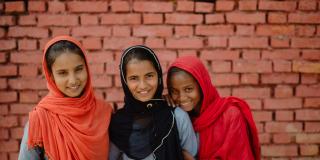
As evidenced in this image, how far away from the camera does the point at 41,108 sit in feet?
7.06

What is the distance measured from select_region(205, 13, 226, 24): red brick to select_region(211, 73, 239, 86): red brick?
445 millimetres

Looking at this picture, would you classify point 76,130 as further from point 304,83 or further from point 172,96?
point 304,83

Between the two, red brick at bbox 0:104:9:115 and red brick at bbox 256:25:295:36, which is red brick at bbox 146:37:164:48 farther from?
red brick at bbox 0:104:9:115

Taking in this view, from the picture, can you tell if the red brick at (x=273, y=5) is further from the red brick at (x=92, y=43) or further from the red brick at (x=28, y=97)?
the red brick at (x=28, y=97)

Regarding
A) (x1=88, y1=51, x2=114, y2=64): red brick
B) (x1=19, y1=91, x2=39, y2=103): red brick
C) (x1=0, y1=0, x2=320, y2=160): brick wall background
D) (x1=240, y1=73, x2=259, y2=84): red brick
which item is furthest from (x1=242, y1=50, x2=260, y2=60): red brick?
(x1=19, y1=91, x2=39, y2=103): red brick

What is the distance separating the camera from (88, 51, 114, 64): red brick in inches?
121

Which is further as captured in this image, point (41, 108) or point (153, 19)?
point (153, 19)

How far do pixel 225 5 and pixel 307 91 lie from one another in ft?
3.34

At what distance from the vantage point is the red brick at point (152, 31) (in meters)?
3.08

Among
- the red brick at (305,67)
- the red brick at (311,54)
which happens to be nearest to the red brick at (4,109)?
the red brick at (305,67)

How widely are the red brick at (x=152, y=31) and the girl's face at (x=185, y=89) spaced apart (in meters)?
0.73

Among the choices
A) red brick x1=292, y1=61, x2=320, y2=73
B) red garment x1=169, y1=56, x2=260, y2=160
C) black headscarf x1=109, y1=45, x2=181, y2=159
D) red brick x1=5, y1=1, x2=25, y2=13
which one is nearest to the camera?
black headscarf x1=109, y1=45, x2=181, y2=159

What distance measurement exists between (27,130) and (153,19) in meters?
1.44

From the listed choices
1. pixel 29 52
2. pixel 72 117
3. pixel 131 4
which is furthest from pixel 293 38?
pixel 29 52
